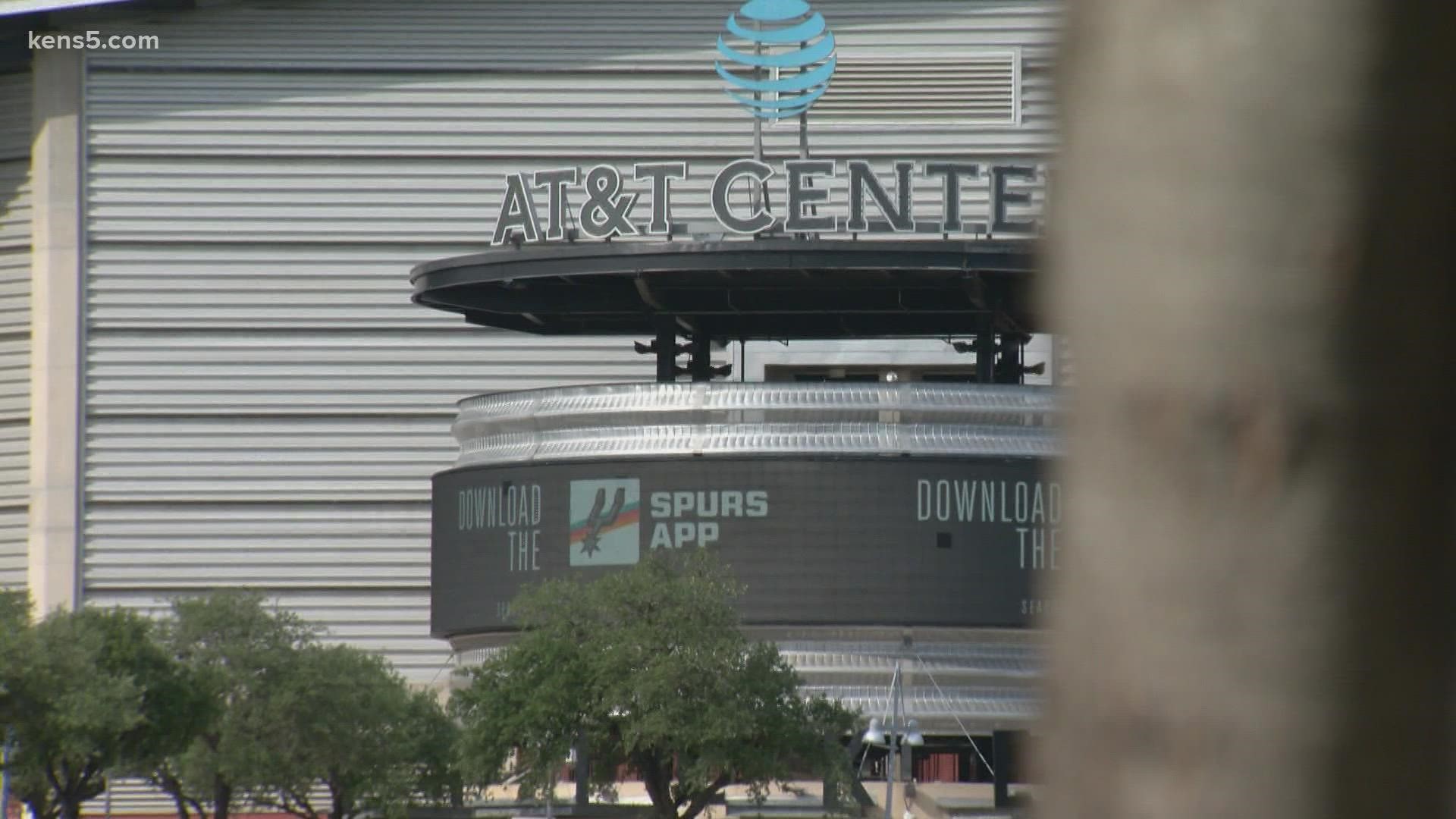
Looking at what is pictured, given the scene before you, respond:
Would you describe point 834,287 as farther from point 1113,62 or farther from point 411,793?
point 1113,62

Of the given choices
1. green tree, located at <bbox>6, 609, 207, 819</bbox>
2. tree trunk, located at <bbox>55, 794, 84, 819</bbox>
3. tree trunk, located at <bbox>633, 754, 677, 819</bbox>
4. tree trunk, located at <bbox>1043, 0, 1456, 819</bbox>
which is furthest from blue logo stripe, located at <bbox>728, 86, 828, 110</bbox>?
tree trunk, located at <bbox>1043, 0, 1456, 819</bbox>

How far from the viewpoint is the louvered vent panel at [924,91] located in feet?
228

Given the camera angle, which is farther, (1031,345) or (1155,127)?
(1031,345)

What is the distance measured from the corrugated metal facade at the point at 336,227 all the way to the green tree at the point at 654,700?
22270mm

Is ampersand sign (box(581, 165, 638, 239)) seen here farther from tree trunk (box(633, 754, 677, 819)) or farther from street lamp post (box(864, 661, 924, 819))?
tree trunk (box(633, 754, 677, 819))

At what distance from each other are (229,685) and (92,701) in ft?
15.5

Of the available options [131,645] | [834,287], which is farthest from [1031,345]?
[131,645]

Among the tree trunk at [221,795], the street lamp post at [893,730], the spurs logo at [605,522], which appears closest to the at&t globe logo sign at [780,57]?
the spurs logo at [605,522]

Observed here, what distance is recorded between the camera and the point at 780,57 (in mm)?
61781

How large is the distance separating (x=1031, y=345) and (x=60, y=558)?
3237 cm

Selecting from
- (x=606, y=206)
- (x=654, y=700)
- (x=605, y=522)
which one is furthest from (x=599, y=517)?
(x=654, y=700)

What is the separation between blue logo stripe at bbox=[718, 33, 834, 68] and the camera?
198 feet

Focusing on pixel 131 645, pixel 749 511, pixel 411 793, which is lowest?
pixel 411 793

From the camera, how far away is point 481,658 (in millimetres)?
56281
